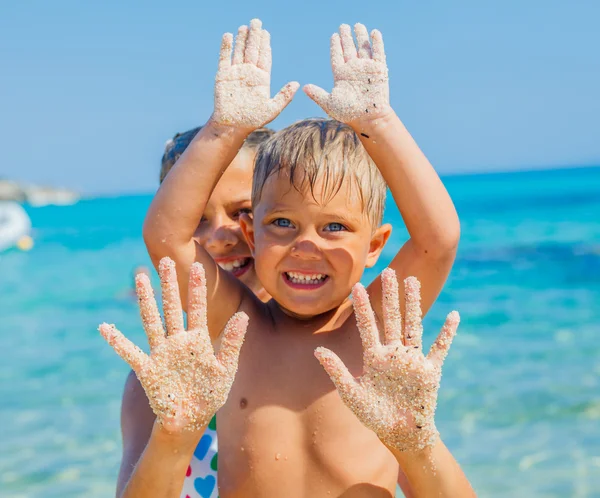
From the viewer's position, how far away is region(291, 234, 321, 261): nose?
1958mm

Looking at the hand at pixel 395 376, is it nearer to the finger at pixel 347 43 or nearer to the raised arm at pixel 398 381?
the raised arm at pixel 398 381

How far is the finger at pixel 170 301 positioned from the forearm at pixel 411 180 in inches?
23.6

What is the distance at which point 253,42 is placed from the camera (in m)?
1.91

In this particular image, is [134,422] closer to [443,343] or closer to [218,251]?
[218,251]

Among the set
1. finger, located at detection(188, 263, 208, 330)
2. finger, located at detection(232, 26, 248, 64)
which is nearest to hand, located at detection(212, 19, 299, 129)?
finger, located at detection(232, 26, 248, 64)

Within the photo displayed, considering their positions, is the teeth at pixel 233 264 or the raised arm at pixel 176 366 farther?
the teeth at pixel 233 264

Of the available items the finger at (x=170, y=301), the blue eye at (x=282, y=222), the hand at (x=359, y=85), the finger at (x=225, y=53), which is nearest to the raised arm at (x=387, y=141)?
the hand at (x=359, y=85)

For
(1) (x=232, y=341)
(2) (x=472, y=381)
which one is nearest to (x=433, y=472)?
(1) (x=232, y=341)

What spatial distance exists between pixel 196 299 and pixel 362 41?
781mm

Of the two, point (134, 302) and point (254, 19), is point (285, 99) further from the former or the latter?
point (134, 302)

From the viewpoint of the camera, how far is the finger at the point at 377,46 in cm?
184

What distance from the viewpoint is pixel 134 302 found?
39.0 feet

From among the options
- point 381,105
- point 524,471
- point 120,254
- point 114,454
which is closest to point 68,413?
point 114,454

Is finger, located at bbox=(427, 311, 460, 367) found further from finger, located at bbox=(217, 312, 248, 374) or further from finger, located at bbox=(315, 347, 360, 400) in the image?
finger, located at bbox=(217, 312, 248, 374)
